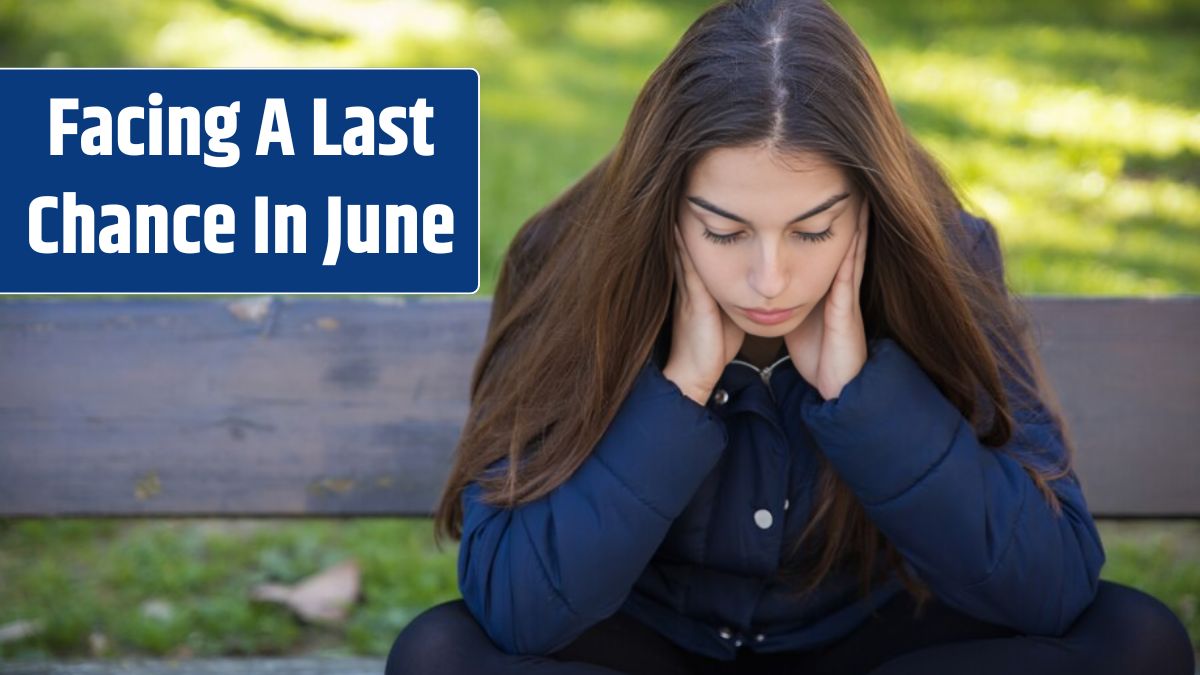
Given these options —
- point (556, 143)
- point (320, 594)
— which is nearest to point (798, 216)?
point (320, 594)

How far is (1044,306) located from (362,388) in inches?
52.7

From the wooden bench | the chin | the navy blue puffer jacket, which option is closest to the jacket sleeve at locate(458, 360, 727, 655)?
the navy blue puffer jacket

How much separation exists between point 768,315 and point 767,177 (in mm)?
220

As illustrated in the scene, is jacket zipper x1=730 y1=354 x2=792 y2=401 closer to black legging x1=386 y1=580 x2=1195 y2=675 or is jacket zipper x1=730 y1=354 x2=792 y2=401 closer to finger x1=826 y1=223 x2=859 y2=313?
finger x1=826 y1=223 x2=859 y2=313

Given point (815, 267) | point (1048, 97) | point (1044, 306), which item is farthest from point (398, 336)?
point (1048, 97)

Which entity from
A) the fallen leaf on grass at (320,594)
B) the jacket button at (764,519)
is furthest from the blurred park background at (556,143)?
the jacket button at (764,519)

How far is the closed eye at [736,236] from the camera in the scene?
240cm

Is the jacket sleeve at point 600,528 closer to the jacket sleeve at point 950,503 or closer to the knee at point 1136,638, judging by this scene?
the jacket sleeve at point 950,503

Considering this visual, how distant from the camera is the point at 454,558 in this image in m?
4.10

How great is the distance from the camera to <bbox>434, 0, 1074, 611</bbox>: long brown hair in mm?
2365

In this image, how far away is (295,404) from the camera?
10.4 feet

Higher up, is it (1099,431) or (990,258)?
(990,258)

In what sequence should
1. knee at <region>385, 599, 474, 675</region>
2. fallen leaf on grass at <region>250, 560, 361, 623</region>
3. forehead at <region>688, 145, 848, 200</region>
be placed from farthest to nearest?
fallen leaf on grass at <region>250, 560, 361, 623</region> → knee at <region>385, 599, 474, 675</region> → forehead at <region>688, 145, 848, 200</region>

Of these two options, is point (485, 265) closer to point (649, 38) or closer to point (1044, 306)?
point (1044, 306)
